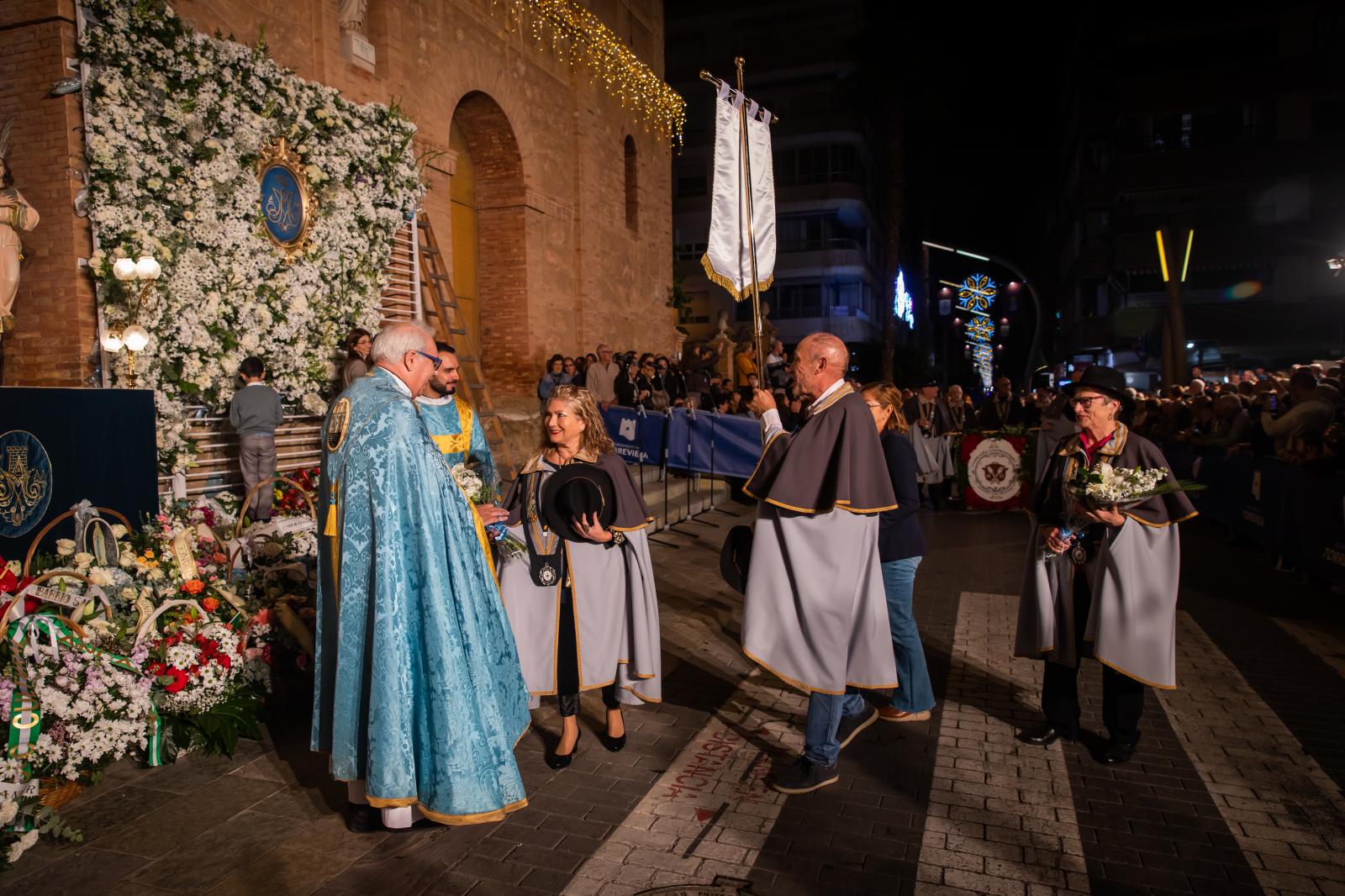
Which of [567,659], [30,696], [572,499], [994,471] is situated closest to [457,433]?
[572,499]

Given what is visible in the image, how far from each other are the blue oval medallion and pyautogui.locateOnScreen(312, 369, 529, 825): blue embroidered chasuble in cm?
693

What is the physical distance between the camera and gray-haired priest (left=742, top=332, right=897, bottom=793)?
4.20 m

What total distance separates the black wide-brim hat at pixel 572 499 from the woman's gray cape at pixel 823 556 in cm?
80

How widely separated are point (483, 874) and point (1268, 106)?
46634 millimetres

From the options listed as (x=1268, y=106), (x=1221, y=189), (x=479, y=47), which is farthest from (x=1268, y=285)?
(x=479, y=47)

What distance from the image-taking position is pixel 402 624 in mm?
3605

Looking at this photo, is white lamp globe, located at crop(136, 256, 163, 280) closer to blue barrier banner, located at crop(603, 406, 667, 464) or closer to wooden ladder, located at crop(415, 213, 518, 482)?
wooden ladder, located at crop(415, 213, 518, 482)

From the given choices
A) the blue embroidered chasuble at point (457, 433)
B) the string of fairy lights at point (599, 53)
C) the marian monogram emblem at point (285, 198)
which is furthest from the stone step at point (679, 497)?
the string of fairy lights at point (599, 53)

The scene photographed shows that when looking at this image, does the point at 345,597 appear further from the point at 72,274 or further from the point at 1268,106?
the point at 1268,106

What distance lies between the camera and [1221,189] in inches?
1538

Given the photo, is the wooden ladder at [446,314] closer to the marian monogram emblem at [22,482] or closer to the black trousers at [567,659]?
the marian monogram emblem at [22,482]

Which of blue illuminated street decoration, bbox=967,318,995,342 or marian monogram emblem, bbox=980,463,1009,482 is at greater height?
blue illuminated street decoration, bbox=967,318,995,342

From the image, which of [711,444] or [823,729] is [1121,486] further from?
[711,444]

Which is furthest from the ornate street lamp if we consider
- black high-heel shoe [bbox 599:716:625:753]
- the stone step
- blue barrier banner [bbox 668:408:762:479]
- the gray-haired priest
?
blue barrier banner [bbox 668:408:762:479]
